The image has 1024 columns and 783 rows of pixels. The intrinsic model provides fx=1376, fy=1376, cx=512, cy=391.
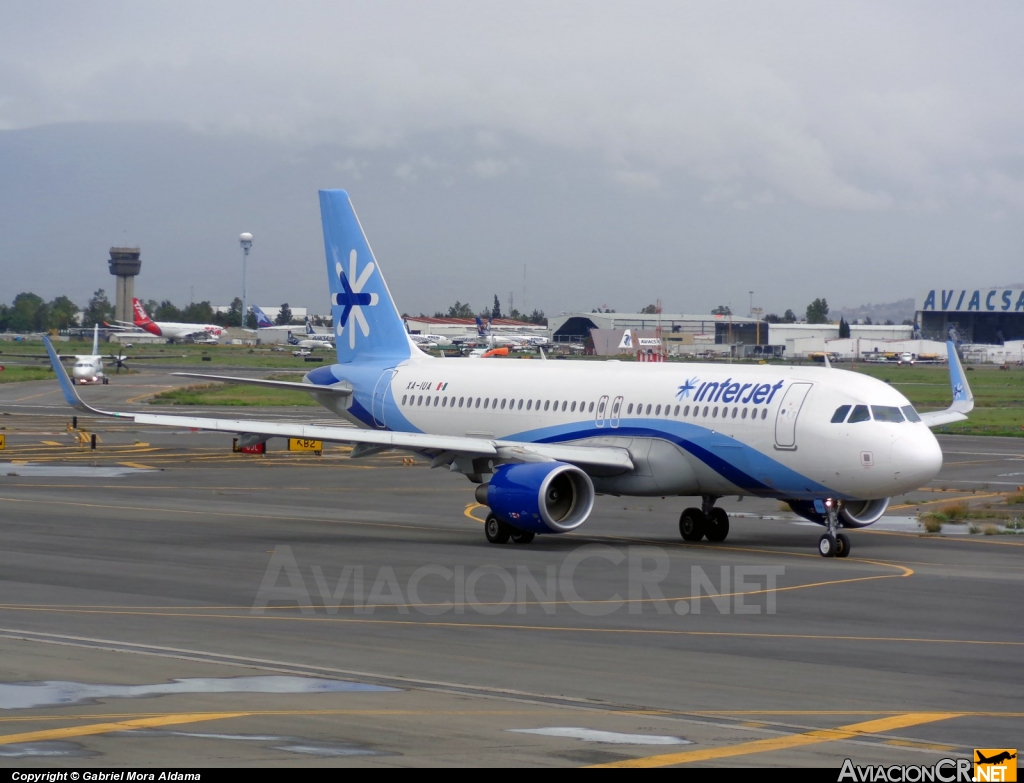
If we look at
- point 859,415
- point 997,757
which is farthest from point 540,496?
point 997,757

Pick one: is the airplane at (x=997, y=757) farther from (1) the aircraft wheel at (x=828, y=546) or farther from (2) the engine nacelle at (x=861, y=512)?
(2) the engine nacelle at (x=861, y=512)

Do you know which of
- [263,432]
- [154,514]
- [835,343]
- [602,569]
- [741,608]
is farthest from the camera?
[835,343]

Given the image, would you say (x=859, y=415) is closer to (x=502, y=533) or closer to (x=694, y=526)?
(x=694, y=526)

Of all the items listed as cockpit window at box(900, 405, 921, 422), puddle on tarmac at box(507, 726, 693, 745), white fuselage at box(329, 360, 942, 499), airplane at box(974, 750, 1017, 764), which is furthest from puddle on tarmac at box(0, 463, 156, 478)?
airplane at box(974, 750, 1017, 764)

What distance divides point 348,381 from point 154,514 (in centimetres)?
718

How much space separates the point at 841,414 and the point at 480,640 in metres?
13.6

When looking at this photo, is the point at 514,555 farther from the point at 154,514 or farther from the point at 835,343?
the point at 835,343

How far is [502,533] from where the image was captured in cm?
3073

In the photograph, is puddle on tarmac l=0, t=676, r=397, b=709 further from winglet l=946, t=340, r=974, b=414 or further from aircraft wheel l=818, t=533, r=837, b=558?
winglet l=946, t=340, r=974, b=414

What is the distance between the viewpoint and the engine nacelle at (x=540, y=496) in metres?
29.6

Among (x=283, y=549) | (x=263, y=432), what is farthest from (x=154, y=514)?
(x=283, y=549)

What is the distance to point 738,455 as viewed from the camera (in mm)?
30531

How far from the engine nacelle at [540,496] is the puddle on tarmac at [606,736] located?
16.7 meters

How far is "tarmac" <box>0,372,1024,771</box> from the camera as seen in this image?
479 inches
